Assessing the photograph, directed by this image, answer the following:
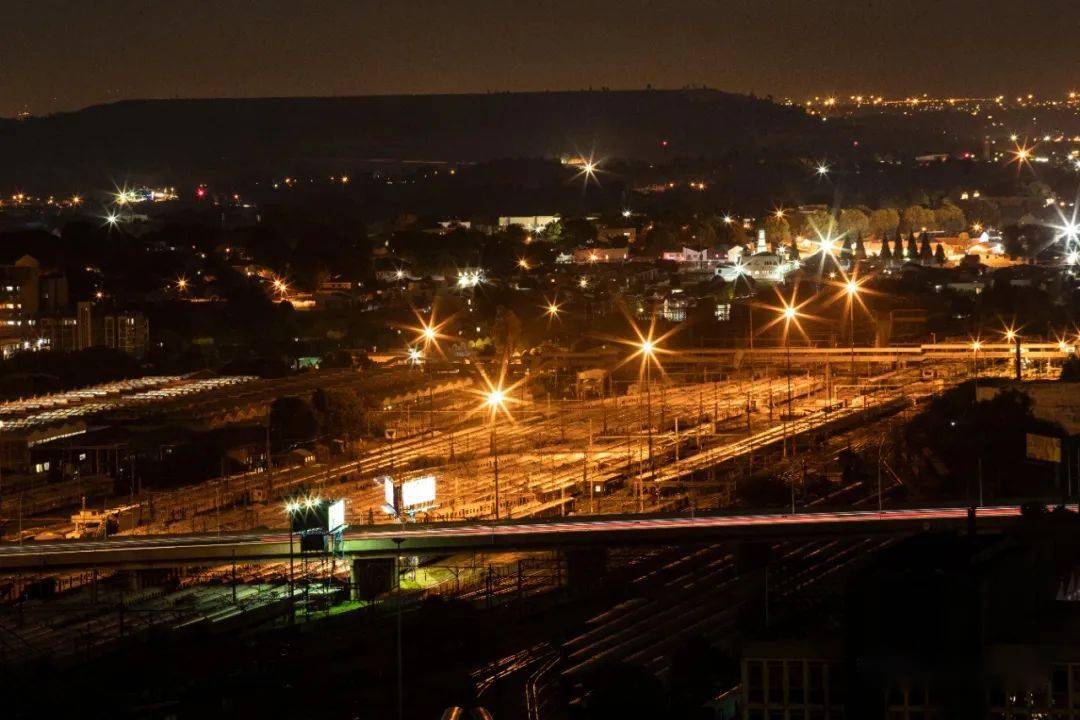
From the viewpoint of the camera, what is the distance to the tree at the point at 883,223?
44.6 meters

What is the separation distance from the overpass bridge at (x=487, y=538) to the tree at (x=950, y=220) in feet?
113

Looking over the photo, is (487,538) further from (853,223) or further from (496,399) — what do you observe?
(853,223)

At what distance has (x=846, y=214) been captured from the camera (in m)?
44.9

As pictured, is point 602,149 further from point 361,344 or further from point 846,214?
point 361,344

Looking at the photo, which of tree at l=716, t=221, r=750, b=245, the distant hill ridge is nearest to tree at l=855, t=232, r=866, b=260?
tree at l=716, t=221, r=750, b=245

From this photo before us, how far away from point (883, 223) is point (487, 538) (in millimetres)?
34293

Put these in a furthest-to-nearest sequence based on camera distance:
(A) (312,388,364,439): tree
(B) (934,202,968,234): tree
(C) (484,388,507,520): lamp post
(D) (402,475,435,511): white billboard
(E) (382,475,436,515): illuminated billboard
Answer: (B) (934,202,968,234): tree < (A) (312,388,364,439): tree < (C) (484,388,507,520): lamp post < (D) (402,475,435,511): white billboard < (E) (382,475,436,515): illuminated billboard

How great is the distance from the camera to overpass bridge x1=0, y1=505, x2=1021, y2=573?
1143cm

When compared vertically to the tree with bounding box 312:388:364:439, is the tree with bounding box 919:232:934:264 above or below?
above

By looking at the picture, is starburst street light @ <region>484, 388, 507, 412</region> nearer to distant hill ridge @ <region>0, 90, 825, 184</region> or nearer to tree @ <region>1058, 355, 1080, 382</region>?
tree @ <region>1058, 355, 1080, 382</region>

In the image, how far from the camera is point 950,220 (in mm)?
45906

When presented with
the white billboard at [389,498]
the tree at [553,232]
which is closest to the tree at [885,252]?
the tree at [553,232]

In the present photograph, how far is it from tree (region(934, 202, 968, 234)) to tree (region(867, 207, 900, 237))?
108 centimetres

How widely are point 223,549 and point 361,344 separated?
15505 millimetres
